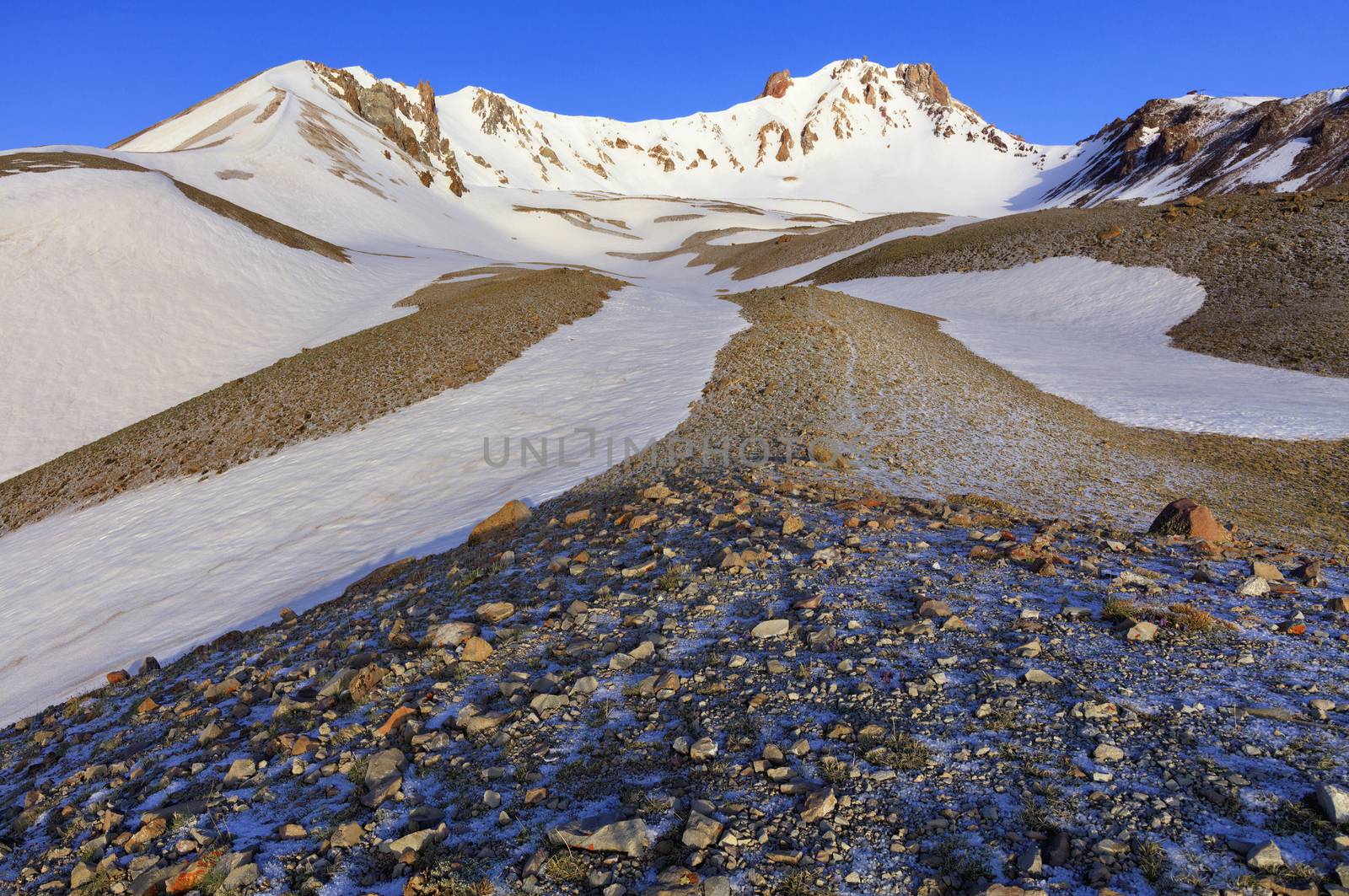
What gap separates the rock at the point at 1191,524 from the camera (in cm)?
927

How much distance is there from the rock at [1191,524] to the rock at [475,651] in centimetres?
966

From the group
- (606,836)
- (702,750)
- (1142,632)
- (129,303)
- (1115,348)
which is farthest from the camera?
(129,303)

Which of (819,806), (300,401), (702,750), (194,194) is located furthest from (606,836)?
(194,194)

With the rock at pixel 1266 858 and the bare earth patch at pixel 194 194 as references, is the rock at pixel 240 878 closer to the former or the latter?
the rock at pixel 1266 858

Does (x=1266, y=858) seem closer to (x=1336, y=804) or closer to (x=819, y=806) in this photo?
(x=1336, y=804)

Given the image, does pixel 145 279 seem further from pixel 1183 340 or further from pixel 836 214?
pixel 836 214

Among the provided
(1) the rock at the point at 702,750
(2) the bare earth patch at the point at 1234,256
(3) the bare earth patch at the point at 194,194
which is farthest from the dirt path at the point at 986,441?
(3) the bare earth patch at the point at 194,194

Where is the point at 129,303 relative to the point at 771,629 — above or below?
A: above

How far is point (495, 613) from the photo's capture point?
7.99 meters

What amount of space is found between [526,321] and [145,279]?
88.4ft

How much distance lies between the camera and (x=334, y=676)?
23.6 feet

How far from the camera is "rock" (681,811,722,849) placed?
164 inches

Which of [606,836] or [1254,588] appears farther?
[1254,588]

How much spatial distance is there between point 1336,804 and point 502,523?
11.2m
